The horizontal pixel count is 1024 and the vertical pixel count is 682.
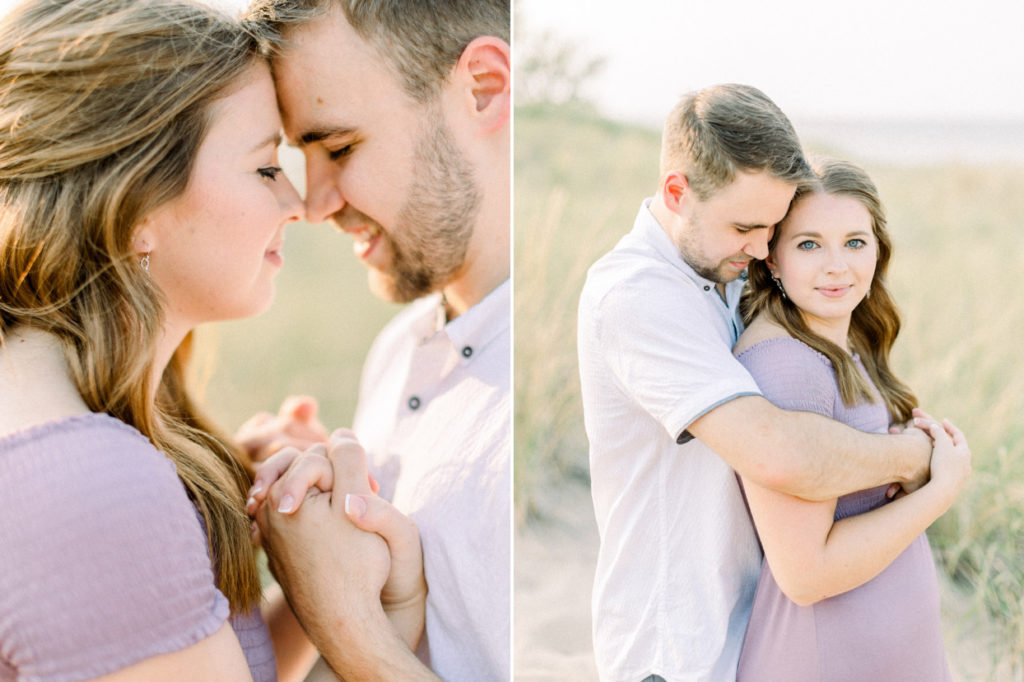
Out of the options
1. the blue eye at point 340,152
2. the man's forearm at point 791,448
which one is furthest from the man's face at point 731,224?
the blue eye at point 340,152

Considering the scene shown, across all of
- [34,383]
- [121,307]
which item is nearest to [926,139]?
[121,307]

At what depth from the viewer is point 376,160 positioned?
7.40 ft

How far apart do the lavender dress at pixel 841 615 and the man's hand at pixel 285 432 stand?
1.36m

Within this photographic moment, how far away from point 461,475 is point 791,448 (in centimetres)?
72

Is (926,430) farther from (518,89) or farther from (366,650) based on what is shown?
(518,89)

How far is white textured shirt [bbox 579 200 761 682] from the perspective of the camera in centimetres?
174

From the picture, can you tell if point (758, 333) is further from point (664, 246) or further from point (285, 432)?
point (285, 432)

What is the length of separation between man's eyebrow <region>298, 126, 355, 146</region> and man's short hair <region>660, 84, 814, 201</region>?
0.81 meters

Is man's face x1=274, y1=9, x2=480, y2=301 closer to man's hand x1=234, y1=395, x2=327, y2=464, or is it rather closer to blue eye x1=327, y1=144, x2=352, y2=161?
blue eye x1=327, y1=144, x2=352, y2=161

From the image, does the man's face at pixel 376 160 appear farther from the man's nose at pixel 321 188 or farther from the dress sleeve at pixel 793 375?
the dress sleeve at pixel 793 375

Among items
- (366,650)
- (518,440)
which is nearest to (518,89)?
(518,440)

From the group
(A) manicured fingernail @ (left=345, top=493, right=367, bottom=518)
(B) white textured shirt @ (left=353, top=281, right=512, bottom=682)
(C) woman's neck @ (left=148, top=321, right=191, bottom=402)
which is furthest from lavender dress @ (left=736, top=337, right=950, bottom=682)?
(C) woman's neck @ (left=148, top=321, right=191, bottom=402)

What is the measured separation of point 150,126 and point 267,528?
86cm

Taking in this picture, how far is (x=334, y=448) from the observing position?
6.54 ft
